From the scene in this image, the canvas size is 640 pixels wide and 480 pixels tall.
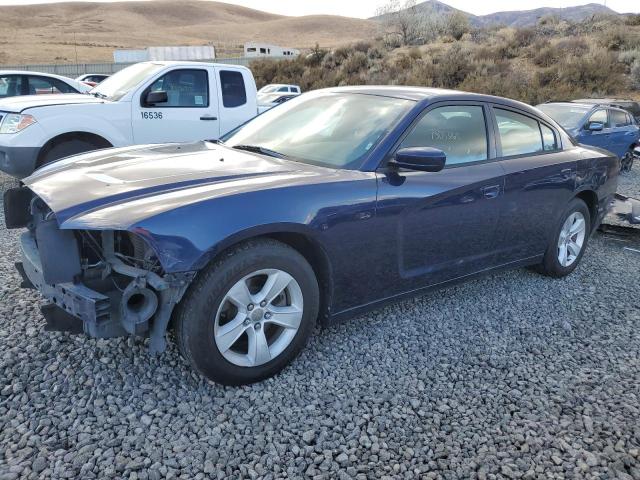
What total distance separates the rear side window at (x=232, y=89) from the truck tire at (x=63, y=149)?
Answer: 6.92 feet

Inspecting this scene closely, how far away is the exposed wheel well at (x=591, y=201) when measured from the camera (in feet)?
15.9

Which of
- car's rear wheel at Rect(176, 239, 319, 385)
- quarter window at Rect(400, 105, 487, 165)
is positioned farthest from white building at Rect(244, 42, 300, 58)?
car's rear wheel at Rect(176, 239, 319, 385)

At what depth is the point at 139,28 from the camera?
312 ft

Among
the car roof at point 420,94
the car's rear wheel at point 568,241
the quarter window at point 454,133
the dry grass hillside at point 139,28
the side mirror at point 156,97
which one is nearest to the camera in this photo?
the quarter window at point 454,133

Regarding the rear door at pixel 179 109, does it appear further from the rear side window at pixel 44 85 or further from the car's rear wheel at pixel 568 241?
the car's rear wheel at pixel 568 241

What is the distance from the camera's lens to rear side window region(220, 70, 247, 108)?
787 centimetres

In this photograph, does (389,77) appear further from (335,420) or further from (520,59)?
(335,420)

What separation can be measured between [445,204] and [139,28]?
105m

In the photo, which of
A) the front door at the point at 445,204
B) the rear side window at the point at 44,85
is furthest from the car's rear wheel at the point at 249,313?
the rear side window at the point at 44,85

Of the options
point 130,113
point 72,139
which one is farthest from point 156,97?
point 72,139

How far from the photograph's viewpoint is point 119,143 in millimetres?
6863

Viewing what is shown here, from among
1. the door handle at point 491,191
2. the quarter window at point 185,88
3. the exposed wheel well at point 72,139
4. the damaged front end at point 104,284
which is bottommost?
the damaged front end at point 104,284

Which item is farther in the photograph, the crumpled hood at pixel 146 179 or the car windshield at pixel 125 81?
the car windshield at pixel 125 81

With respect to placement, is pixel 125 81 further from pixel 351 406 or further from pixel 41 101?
pixel 351 406
